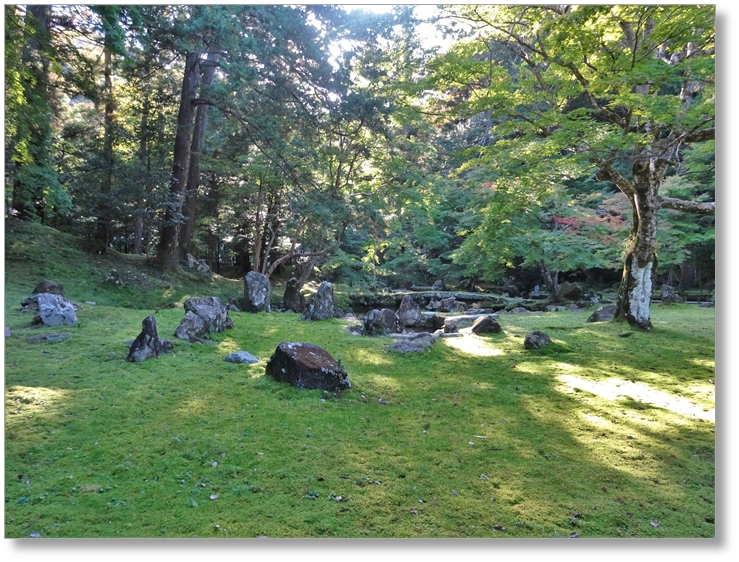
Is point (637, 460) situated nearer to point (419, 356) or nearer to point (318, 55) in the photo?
point (419, 356)

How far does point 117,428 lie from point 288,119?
6625 millimetres

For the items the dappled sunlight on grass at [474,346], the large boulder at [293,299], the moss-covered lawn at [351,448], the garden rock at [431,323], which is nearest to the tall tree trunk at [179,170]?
the large boulder at [293,299]

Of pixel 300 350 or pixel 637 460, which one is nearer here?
pixel 637 460

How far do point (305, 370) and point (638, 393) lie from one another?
3.72 metres

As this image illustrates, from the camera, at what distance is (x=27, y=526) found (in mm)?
2168

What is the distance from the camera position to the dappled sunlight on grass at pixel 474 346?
21.2 ft

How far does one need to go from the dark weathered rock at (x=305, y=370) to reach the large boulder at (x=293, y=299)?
802cm

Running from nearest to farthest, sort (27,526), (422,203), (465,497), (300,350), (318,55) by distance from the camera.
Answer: (27,526) < (465,497) < (300,350) < (318,55) < (422,203)

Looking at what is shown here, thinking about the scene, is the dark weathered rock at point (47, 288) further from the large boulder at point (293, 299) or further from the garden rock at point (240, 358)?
the large boulder at point (293, 299)

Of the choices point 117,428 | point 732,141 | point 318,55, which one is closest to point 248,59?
point 318,55

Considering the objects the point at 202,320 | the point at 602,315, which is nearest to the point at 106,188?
the point at 202,320

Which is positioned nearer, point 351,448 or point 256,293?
point 351,448

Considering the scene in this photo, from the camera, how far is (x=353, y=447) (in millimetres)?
3166

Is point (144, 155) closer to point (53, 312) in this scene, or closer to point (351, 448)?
point (53, 312)
